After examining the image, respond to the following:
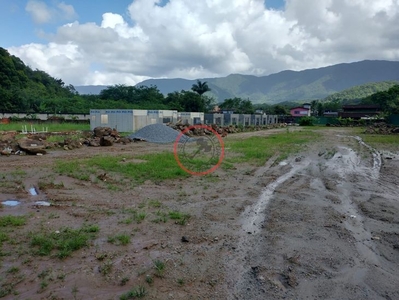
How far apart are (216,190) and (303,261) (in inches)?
162

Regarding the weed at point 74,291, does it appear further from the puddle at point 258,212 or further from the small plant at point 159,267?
the puddle at point 258,212

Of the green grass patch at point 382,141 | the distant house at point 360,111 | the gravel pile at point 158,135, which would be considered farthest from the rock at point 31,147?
the distant house at point 360,111

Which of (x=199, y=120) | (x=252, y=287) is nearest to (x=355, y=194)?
(x=252, y=287)

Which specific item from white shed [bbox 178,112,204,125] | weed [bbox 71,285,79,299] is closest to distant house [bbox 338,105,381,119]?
white shed [bbox 178,112,204,125]

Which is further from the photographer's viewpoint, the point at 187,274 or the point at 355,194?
the point at 355,194

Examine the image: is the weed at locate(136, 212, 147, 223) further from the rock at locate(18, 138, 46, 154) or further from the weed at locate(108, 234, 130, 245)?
the rock at locate(18, 138, 46, 154)

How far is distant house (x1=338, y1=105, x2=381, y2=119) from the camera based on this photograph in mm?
68250

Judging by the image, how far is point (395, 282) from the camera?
3746mm

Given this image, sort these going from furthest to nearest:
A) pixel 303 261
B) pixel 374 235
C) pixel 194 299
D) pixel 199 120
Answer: pixel 199 120 → pixel 374 235 → pixel 303 261 → pixel 194 299

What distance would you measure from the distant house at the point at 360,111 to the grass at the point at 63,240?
7407 cm

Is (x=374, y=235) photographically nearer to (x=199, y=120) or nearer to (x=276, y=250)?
(x=276, y=250)

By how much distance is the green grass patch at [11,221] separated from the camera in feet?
17.6

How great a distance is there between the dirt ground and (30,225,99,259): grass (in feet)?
0.45

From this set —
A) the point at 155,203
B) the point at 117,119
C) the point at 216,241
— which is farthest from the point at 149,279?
the point at 117,119
